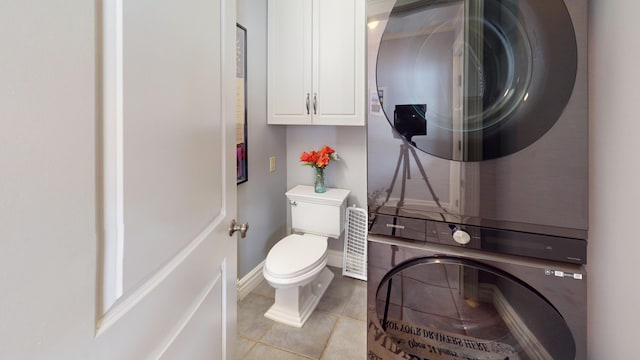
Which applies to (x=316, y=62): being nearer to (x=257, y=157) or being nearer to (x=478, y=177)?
(x=257, y=157)

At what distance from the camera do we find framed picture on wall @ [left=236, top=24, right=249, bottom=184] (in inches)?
73.4

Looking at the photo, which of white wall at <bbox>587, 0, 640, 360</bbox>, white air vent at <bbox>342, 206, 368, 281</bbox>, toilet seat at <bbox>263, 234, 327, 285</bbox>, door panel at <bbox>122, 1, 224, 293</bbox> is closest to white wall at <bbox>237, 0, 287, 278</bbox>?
toilet seat at <bbox>263, 234, 327, 285</bbox>

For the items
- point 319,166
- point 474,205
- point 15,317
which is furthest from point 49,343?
point 319,166

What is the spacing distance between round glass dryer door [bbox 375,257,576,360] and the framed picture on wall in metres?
1.28

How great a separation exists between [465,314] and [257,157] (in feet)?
5.46

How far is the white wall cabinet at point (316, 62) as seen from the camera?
192cm

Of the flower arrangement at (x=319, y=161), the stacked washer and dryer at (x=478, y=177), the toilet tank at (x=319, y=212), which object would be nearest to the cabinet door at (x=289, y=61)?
the flower arrangement at (x=319, y=161)

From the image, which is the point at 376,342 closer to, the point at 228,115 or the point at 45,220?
the point at 228,115

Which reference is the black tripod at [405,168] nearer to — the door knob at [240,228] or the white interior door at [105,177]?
the door knob at [240,228]

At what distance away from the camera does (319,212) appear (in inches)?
83.7

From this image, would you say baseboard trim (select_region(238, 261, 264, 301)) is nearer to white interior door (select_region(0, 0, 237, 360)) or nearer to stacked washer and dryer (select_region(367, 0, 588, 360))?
stacked washer and dryer (select_region(367, 0, 588, 360))

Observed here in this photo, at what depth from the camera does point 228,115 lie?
A: 87 centimetres

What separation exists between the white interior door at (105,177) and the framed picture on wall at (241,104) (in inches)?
46.6

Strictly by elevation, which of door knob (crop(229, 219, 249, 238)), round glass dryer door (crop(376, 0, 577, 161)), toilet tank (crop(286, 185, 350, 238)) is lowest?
toilet tank (crop(286, 185, 350, 238))
